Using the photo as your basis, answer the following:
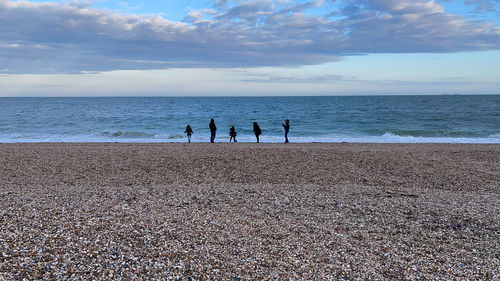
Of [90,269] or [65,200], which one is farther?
[65,200]

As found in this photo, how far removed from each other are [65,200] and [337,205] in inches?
222

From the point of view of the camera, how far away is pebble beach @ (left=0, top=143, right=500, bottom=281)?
4.94m

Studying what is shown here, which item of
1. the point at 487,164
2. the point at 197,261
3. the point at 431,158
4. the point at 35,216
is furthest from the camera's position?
the point at 431,158

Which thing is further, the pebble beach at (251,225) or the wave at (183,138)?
the wave at (183,138)

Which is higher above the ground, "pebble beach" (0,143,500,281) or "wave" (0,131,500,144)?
"pebble beach" (0,143,500,281)

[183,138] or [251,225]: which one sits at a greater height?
[251,225]

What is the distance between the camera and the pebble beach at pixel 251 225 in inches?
194

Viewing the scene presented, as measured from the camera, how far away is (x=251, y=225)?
262 inches

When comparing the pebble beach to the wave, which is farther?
the wave

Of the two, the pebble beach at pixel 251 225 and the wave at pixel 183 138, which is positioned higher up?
the pebble beach at pixel 251 225

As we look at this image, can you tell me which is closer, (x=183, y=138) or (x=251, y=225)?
(x=251, y=225)

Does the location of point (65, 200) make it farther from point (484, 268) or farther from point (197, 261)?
point (484, 268)

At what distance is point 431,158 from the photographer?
49.6ft

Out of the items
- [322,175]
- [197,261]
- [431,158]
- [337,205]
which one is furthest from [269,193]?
[431,158]
